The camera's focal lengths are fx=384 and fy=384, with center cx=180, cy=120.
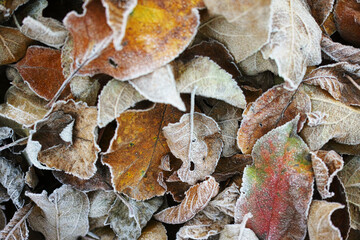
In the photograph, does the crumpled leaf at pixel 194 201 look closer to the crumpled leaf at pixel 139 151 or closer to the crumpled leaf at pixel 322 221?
the crumpled leaf at pixel 139 151

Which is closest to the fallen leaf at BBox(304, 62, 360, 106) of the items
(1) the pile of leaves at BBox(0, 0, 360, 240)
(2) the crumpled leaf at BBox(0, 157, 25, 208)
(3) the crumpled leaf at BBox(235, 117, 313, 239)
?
(1) the pile of leaves at BBox(0, 0, 360, 240)

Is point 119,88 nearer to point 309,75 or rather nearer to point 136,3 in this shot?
point 136,3

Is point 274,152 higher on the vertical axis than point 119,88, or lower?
lower

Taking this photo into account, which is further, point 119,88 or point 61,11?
point 61,11

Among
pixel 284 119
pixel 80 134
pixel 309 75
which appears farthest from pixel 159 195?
pixel 309 75

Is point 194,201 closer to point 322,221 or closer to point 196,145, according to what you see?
point 196,145

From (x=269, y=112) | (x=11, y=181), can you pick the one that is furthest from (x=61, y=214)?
(x=269, y=112)

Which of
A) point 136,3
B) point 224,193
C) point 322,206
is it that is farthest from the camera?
point 224,193
